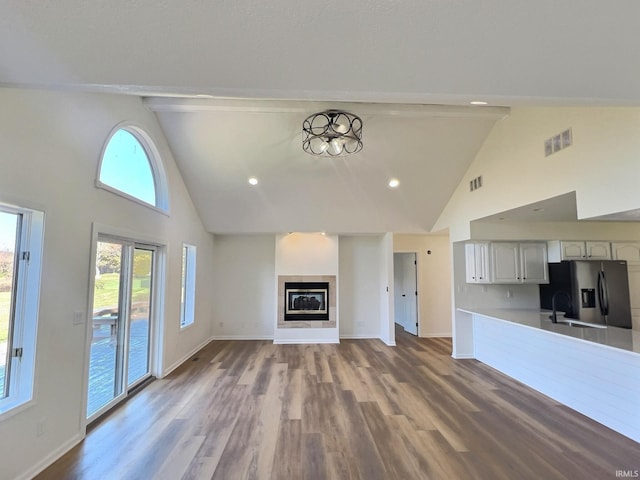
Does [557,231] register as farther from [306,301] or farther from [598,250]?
[306,301]

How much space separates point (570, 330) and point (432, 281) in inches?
144

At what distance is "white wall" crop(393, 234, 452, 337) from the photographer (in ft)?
24.1

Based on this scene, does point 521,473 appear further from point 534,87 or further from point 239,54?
point 239,54

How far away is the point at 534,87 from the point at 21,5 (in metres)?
2.45

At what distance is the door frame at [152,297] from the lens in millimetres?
2967

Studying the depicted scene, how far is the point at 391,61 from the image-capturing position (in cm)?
158

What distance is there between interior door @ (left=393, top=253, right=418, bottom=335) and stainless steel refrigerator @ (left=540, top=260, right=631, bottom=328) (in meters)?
3.16

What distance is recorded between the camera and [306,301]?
272 inches

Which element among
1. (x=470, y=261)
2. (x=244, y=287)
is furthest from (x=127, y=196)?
(x=470, y=261)

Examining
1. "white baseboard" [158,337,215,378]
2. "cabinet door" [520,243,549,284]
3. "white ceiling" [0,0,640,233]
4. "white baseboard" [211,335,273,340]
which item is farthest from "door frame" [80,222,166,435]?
"cabinet door" [520,243,549,284]

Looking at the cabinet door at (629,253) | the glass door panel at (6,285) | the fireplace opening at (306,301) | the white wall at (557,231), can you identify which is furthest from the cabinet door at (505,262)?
the glass door panel at (6,285)

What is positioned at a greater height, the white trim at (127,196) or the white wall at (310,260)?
the white trim at (127,196)

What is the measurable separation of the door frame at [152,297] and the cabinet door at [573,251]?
618cm

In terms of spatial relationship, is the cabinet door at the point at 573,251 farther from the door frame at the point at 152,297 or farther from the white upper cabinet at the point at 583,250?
the door frame at the point at 152,297
